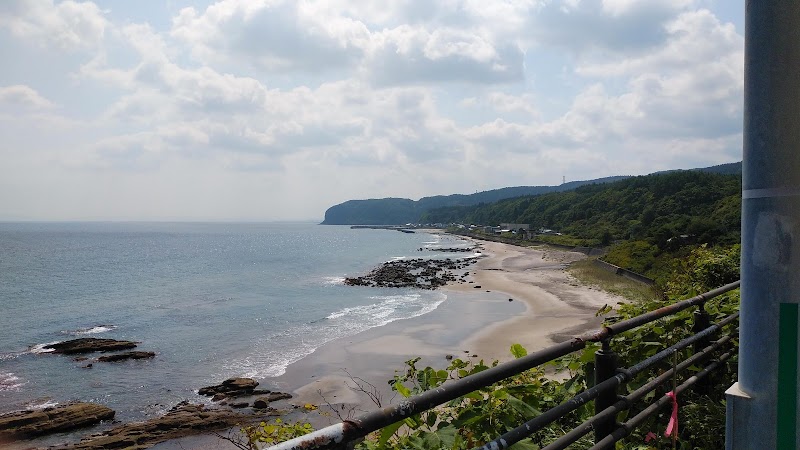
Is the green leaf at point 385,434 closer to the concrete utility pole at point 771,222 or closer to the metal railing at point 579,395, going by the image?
the metal railing at point 579,395

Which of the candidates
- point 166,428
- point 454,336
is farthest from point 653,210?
point 166,428

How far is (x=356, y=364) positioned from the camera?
21875 mm

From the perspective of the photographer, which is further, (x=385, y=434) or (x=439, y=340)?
(x=439, y=340)

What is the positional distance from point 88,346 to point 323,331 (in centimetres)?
1168

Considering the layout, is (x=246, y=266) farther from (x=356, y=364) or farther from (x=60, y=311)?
(x=356, y=364)

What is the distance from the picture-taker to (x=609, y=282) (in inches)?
1666

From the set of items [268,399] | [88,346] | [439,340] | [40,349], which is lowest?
[40,349]

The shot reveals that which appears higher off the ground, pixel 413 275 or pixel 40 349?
pixel 413 275

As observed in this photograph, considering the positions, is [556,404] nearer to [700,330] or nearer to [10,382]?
[700,330]

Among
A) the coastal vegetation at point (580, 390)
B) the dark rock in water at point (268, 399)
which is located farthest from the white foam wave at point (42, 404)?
the coastal vegetation at point (580, 390)

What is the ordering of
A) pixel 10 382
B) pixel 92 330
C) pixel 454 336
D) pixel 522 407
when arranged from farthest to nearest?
pixel 92 330, pixel 454 336, pixel 10 382, pixel 522 407

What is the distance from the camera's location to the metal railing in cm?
139

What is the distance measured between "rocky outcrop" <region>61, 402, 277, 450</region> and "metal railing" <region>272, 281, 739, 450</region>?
15.1m

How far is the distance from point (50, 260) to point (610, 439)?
322ft
